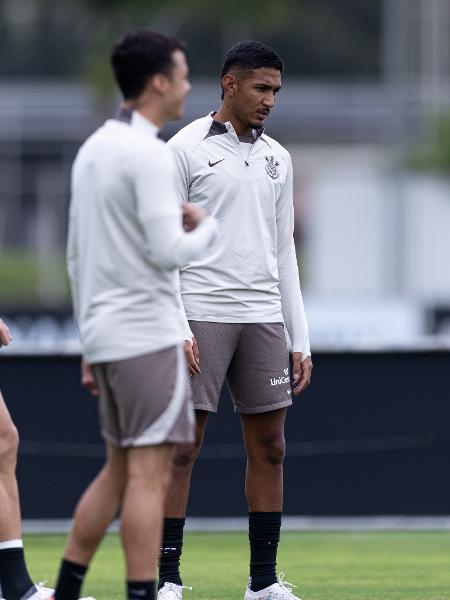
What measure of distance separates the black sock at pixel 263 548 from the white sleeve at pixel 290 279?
27.9 inches

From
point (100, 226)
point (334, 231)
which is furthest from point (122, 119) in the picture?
point (334, 231)

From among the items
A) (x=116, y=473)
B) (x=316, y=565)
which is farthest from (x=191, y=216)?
(x=316, y=565)

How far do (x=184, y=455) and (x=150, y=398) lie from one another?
4.70 feet

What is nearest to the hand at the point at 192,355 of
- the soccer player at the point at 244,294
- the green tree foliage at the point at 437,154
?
the soccer player at the point at 244,294

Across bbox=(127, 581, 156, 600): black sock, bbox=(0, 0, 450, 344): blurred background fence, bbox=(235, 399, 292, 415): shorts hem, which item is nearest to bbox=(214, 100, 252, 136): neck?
bbox=(235, 399, 292, 415): shorts hem

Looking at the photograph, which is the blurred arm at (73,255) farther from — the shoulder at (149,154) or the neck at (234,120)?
the neck at (234,120)

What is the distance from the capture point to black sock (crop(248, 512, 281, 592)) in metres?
7.04

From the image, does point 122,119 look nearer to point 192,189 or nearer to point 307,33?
point 192,189

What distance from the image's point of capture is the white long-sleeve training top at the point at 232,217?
6922mm

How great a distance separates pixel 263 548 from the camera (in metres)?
7.06

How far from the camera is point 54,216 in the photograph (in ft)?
141

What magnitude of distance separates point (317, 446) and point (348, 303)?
11722mm

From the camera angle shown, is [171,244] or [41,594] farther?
[41,594]

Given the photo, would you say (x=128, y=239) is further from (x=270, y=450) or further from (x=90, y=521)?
(x=270, y=450)
